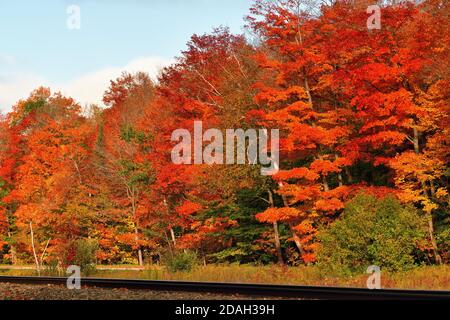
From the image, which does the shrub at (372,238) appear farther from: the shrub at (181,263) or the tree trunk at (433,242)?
the shrub at (181,263)

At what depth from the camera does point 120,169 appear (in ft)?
152

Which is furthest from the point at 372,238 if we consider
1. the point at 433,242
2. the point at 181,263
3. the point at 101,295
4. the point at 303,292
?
the point at 101,295

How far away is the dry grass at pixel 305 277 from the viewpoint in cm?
1930

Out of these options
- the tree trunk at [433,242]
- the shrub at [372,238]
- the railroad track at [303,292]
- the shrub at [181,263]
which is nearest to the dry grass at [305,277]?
the shrub at [181,263]

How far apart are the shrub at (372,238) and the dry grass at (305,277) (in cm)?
60

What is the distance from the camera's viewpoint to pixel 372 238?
22.9 m

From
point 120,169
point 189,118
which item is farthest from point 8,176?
point 189,118

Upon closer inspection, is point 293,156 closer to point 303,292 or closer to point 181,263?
point 181,263

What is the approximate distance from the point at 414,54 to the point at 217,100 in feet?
49.4

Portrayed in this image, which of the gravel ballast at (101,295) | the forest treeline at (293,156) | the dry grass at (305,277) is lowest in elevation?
the dry grass at (305,277)

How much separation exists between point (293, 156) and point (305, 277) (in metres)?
9.07

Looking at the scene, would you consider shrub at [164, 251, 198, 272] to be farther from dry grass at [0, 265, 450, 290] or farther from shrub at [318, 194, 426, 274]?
shrub at [318, 194, 426, 274]

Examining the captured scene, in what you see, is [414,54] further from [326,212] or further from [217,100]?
[217,100]

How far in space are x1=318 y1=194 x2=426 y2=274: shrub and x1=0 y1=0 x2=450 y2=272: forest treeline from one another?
0.23 feet
